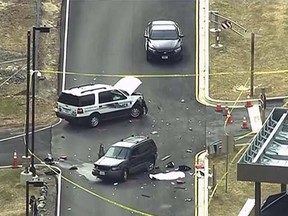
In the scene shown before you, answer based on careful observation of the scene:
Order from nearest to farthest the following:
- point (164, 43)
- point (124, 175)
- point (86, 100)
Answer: point (124, 175)
point (86, 100)
point (164, 43)

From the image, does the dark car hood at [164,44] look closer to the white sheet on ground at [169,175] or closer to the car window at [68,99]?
the car window at [68,99]

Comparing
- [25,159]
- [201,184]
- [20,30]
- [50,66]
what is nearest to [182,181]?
Answer: [201,184]

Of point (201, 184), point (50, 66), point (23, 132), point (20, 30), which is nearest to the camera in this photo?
point (201, 184)

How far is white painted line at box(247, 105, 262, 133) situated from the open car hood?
16.5 ft

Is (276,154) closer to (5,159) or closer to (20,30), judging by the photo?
(5,159)

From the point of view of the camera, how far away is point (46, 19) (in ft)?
Answer: 187

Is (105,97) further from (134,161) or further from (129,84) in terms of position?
(134,161)

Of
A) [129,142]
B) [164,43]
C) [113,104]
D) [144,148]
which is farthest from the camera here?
[164,43]

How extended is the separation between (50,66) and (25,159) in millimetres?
12713

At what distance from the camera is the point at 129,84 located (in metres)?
48.1

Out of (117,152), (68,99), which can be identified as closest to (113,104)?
(68,99)

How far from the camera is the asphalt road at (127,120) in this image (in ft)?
128

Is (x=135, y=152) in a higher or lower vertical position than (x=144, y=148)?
lower

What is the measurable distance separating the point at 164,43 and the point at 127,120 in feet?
20.7
